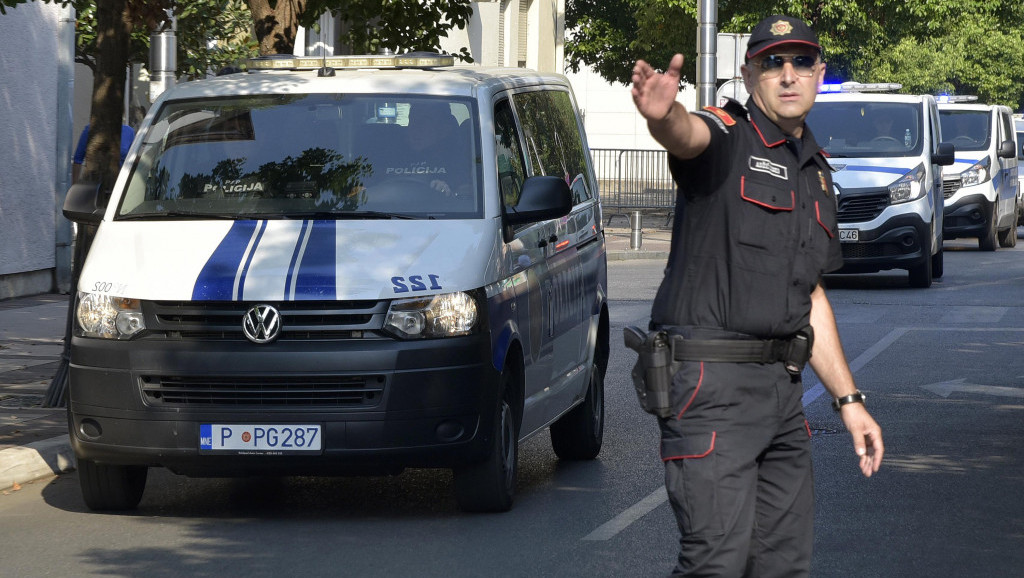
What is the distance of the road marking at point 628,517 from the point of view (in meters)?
6.81

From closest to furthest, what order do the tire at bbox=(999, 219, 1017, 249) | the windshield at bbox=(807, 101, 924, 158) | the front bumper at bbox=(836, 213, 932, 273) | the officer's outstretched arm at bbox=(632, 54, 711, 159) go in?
1. the officer's outstretched arm at bbox=(632, 54, 711, 159)
2. the front bumper at bbox=(836, 213, 932, 273)
3. the windshield at bbox=(807, 101, 924, 158)
4. the tire at bbox=(999, 219, 1017, 249)

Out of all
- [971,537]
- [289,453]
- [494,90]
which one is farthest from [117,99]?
[971,537]

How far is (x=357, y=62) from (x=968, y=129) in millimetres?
19460

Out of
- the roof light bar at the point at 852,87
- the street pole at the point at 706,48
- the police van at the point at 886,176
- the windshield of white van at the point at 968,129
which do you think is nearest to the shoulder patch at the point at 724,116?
the police van at the point at 886,176

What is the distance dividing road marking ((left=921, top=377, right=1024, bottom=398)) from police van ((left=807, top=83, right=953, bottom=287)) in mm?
7088

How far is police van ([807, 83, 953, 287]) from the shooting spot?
A: 1886 cm

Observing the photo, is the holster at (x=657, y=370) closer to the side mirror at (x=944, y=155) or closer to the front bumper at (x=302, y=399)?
the front bumper at (x=302, y=399)

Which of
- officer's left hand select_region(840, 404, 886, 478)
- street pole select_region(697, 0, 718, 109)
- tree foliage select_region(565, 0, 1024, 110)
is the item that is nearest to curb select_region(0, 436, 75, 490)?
officer's left hand select_region(840, 404, 886, 478)

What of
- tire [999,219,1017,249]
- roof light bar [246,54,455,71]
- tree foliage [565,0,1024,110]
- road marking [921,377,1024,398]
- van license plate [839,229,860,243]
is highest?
tree foliage [565,0,1024,110]

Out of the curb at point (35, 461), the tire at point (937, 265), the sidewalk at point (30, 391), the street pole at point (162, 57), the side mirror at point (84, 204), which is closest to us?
the side mirror at point (84, 204)

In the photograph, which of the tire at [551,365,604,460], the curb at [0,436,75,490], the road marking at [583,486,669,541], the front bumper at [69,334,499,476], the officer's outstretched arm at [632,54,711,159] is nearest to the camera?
the officer's outstretched arm at [632,54,711,159]

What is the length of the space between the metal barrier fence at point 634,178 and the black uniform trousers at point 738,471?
100 ft

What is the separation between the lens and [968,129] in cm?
2600

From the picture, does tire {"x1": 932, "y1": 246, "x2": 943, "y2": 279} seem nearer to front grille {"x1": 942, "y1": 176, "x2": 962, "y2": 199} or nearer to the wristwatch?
front grille {"x1": 942, "y1": 176, "x2": 962, "y2": 199}
